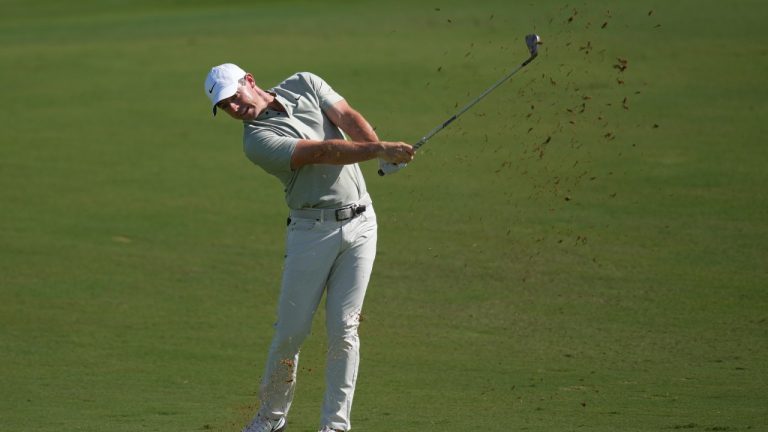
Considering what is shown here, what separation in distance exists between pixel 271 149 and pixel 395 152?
2.03 ft

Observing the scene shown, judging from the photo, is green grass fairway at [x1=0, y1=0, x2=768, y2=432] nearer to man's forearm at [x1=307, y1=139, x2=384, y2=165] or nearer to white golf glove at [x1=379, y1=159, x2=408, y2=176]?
white golf glove at [x1=379, y1=159, x2=408, y2=176]

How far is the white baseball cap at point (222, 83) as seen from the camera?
6.14 m

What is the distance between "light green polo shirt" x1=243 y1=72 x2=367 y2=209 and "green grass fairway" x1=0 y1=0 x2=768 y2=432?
1.47m

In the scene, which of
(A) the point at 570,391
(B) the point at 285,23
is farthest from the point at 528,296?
(B) the point at 285,23

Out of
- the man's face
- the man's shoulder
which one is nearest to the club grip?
the man's shoulder

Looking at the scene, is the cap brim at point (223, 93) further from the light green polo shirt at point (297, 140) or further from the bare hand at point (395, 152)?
the bare hand at point (395, 152)

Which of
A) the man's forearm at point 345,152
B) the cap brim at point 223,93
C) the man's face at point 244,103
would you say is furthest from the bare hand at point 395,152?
the cap brim at point 223,93

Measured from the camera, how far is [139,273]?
38.7ft

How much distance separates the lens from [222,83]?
6.16 meters

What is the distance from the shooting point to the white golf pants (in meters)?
6.37

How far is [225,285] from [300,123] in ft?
17.0

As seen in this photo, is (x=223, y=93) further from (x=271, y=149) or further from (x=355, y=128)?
(x=355, y=128)

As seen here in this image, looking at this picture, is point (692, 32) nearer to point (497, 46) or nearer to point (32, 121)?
point (497, 46)

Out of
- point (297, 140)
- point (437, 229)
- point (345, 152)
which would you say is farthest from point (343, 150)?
point (437, 229)
